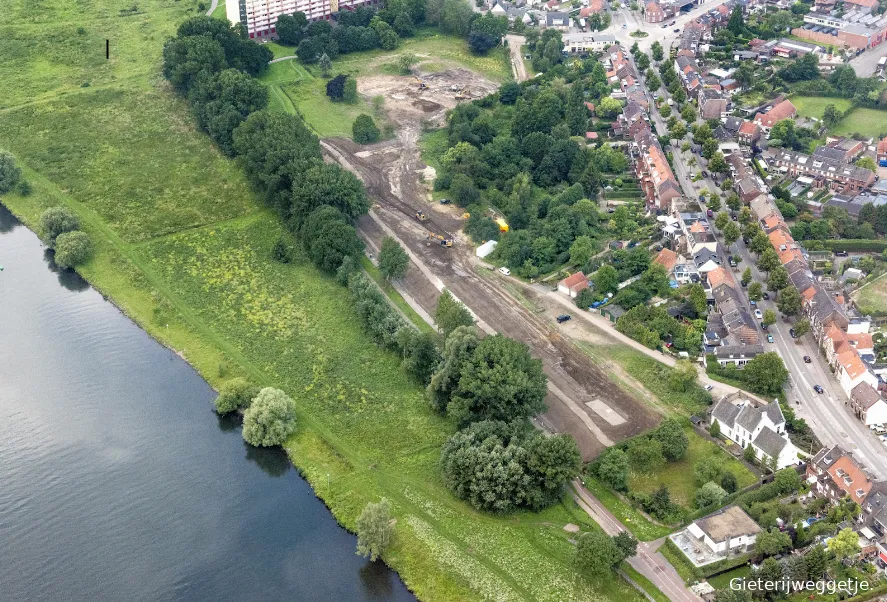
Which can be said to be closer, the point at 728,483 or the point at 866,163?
the point at 728,483

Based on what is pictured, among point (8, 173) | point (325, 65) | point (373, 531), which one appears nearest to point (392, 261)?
point (373, 531)

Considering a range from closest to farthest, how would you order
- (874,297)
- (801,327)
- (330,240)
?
(801,327) → (874,297) → (330,240)

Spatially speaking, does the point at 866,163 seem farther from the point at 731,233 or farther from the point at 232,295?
the point at 232,295

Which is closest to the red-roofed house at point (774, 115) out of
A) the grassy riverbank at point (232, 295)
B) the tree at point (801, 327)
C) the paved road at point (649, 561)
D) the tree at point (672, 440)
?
the tree at point (801, 327)

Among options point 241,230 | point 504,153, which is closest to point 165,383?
point 241,230

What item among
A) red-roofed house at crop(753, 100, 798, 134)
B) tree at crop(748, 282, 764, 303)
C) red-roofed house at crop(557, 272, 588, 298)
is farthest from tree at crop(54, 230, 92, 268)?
red-roofed house at crop(753, 100, 798, 134)

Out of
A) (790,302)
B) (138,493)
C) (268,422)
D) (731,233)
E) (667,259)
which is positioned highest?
(731,233)

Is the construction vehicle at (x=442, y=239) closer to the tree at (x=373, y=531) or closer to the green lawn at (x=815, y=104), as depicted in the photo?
the tree at (x=373, y=531)

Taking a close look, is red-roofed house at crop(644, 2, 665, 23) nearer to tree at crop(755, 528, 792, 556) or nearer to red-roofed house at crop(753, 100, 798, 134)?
red-roofed house at crop(753, 100, 798, 134)

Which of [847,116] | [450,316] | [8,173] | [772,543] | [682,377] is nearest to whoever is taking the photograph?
[772,543]
